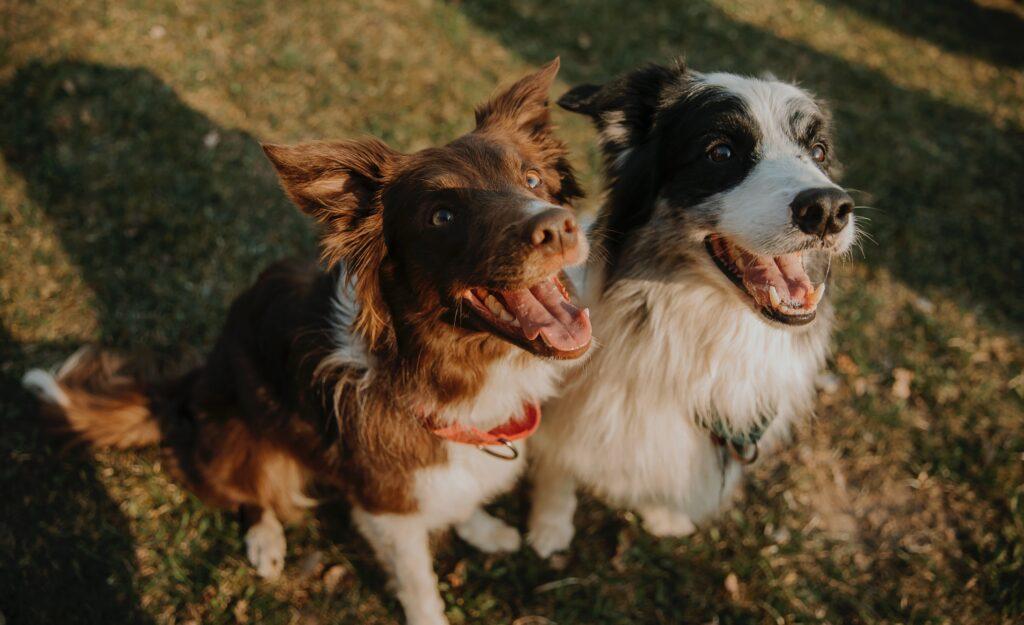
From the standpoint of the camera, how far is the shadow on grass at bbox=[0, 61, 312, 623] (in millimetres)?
3312

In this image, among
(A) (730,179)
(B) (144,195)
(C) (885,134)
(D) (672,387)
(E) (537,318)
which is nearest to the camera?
(E) (537,318)

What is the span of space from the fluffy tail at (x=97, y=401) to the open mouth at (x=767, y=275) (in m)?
3.02

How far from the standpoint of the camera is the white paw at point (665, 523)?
357cm

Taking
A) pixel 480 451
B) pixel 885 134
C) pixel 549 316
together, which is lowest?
pixel 480 451

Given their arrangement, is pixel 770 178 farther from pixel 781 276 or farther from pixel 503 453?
pixel 503 453

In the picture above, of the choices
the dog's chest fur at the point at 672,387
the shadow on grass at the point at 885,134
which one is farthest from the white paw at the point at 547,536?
the shadow on grass at the point at 885,134

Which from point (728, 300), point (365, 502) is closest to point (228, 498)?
point (365, 502)

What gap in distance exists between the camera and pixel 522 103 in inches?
102

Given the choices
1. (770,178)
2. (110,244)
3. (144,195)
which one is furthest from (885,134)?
(110,244)

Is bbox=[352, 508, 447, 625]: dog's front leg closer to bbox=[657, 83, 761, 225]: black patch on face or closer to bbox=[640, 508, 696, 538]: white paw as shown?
bbox=[640, 508, 696, 538]: white paw

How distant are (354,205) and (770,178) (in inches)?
62.0

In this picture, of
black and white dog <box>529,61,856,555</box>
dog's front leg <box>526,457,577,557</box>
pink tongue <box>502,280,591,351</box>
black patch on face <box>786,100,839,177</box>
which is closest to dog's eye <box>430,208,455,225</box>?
pink tongue <box>502,280,591,351</box>

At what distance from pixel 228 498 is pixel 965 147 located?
754cm

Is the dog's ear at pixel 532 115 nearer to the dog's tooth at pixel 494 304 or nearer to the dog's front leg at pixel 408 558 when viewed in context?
the dog's tooth at pixel 494 304
